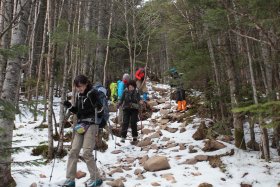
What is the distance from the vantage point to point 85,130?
6207 millimetres

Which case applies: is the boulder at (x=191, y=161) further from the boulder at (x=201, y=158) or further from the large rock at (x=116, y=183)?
the large rock at (x=116, y=183)

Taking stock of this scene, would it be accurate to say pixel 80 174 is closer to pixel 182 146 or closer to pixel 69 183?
pixel 69 183

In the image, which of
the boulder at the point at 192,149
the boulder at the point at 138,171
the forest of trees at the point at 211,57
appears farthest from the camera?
the boulder at the point at 192,149

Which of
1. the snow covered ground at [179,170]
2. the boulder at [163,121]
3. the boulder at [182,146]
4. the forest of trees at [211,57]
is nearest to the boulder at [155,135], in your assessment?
the snow covered ground at [179,170]

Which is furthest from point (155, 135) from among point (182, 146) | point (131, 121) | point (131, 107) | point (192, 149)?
point (192, 149)

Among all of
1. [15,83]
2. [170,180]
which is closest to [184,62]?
[170,180]

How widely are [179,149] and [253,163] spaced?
2.29 metres

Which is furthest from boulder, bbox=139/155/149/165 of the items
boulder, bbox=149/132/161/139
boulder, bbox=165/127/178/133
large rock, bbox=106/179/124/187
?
boulder, bbox=165/127/178/133

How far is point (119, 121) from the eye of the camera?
12492 mm

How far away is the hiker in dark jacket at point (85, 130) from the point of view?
6.12 meters

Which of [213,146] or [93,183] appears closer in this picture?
[93,183]

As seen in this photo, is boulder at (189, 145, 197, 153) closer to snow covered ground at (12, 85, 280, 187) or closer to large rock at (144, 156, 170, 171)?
snow covered ground at (12, 85, 280, 187)

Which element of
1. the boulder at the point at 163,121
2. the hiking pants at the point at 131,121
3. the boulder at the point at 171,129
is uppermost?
the hiking pants at the point at 131,121

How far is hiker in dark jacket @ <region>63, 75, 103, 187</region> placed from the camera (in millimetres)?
6117
